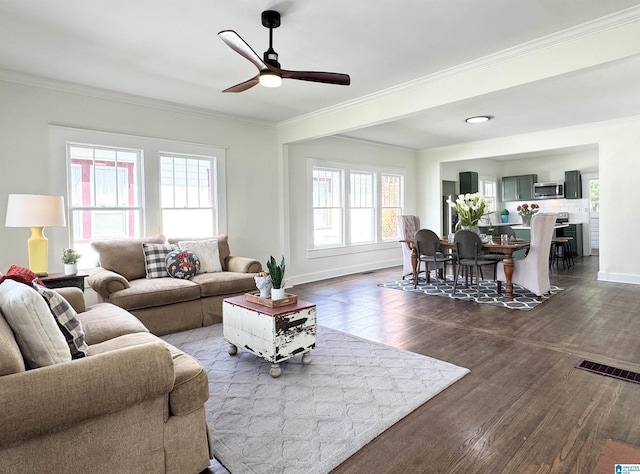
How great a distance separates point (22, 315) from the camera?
4.97ft

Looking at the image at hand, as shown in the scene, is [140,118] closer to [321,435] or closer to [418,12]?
[418,12]

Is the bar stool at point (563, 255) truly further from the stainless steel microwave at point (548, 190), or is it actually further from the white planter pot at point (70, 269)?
the white planter pot at point (70, 269)

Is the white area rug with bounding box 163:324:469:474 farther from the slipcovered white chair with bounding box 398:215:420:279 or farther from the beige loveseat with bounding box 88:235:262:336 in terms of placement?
the slipcovered white chair with bounding box 398:215:420:279

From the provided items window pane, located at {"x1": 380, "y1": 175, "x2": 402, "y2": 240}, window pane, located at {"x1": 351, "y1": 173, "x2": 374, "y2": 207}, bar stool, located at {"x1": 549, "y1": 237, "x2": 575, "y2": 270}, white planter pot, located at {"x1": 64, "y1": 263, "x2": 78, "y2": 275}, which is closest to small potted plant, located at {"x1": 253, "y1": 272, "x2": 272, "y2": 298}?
white planter pot, located at {"x1": 64, "y1": 263, "x2": 78, "y2": 275}

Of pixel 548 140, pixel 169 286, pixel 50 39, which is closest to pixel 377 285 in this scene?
pixel 169 286

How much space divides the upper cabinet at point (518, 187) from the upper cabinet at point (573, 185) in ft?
2.61

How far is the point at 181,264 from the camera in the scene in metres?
4.32

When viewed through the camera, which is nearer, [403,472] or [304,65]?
[403,472]

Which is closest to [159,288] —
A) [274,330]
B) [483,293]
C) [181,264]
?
[181,264]

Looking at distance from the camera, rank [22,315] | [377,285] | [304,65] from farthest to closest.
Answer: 1. [377,285]
2. [304,65]
3. [22,315]

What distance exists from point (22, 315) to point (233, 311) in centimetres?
166

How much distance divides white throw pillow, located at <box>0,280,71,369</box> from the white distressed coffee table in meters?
1.35

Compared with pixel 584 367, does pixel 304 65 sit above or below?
above

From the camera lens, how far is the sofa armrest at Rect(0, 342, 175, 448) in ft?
4.14
